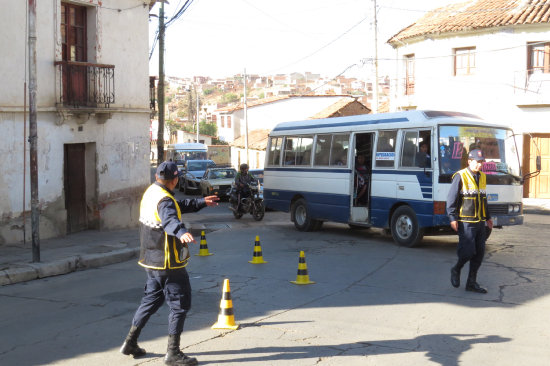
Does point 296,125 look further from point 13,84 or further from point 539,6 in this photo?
point 539,6

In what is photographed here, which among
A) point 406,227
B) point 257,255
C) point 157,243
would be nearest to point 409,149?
point 406,227

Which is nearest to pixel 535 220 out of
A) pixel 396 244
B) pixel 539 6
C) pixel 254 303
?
pixel 396 244

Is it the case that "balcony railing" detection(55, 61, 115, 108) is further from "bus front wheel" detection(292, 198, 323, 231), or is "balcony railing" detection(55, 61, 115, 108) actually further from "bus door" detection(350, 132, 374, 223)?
"bus door" detection(350, 132, 374, 223)

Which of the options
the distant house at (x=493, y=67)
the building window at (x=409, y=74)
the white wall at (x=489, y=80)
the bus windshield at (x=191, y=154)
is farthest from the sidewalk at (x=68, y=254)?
the bus windshield at (x=191, y=154)

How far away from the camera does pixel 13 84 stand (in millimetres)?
14273

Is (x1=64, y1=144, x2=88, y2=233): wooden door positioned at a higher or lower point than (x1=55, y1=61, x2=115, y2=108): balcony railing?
lower

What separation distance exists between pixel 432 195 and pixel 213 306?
5990 millimetres

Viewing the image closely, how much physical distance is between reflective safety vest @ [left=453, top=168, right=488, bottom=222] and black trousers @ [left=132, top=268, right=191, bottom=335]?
4.48 meters

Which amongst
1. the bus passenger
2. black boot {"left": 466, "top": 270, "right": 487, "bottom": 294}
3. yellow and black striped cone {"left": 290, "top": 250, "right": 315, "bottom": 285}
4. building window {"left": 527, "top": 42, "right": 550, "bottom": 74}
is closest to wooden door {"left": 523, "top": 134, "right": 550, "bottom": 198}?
building window {"left": 527, "top": 42, "right": 550, "bottom": 74}

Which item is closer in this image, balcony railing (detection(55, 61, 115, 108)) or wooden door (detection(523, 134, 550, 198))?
balcony railing (detection(55, 61, 115, 108))

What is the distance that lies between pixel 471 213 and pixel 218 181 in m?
21.3

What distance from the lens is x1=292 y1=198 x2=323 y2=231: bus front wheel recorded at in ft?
55.0

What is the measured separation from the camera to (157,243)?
606cm

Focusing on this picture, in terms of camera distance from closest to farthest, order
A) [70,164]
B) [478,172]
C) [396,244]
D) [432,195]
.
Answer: [478,172] → [432,195] → [396,244] → [70,164]
